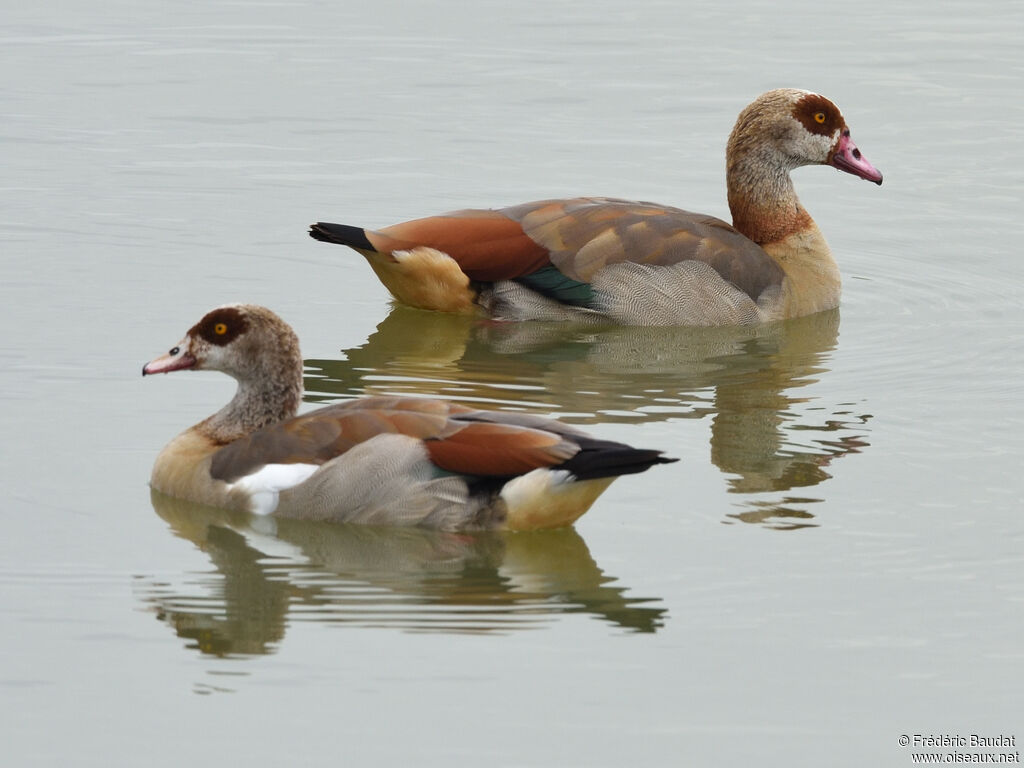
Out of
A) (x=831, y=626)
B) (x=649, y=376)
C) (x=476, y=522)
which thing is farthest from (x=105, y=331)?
(x=831, y=626)

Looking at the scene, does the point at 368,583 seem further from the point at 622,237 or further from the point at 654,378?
the point at 622,237

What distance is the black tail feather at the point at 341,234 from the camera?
13711 mm

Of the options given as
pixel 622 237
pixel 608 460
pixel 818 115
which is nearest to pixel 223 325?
pixel 608 460

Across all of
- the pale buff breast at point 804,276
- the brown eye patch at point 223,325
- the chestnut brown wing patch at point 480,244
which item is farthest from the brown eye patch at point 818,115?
the brown eye patch at point 223,325

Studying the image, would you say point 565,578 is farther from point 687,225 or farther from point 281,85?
point 281,85

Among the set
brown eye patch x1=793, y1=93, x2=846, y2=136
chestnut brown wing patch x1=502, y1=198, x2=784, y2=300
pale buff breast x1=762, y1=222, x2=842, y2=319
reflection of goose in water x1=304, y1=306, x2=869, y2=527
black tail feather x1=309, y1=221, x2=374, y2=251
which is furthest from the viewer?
brown eye patch x1=793, y1=93, x2=846, y2=136

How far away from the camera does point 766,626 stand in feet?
28.4

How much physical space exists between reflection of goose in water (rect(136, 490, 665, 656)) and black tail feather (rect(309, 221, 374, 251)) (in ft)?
13.1

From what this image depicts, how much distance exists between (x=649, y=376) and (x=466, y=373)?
46.1 inches

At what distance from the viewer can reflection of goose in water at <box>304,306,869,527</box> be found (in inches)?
439

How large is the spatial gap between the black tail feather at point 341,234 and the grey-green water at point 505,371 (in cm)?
58

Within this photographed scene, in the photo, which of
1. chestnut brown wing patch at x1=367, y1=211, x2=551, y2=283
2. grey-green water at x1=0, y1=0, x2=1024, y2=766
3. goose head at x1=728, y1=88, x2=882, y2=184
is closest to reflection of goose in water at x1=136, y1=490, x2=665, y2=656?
grey-green water at x1=0, y1=0, x2=1024, y2=766

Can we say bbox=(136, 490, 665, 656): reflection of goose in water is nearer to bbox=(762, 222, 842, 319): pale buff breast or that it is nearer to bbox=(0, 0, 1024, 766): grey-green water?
bbox=(0, 0, 1024, 766): grey-green water

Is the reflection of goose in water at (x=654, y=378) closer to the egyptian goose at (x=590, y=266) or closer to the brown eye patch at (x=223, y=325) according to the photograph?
the egyptian goose at (x=590, y=266)
